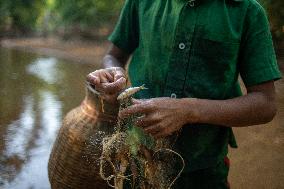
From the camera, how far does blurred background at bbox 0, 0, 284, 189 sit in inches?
187

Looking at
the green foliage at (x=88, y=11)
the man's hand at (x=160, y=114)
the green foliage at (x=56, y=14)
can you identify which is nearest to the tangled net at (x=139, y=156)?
the man's hand at (x=160, y=114)

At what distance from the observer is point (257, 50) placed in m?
1.65

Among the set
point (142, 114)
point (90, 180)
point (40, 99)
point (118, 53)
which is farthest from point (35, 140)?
point (142, 114)

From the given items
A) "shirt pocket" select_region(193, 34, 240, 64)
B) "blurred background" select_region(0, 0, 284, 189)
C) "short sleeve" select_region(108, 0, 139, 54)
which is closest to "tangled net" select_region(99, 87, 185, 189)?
"shirt pocket" select_region(193, 34, 240, 64)

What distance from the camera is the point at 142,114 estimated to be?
155 cm

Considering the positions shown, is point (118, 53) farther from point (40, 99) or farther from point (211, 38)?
point (40, 99)

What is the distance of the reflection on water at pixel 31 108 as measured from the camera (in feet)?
15.5

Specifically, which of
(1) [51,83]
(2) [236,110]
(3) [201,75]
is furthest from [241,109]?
(1) [51,83]

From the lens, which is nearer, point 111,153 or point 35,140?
point 111,153

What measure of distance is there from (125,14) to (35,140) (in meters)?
3.73

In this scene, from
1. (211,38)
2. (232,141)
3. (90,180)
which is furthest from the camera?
(90,180)

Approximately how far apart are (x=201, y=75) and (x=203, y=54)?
8 cm

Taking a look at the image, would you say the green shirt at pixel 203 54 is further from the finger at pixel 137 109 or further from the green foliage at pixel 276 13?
the green foliage at pixel 276 13

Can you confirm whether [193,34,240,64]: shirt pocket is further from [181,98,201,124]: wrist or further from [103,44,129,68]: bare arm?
[103,44,129,68]: bare arm
